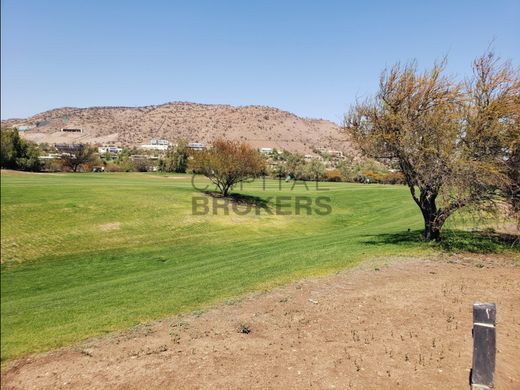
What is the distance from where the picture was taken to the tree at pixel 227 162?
42031 millimetres

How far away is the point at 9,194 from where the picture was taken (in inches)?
169

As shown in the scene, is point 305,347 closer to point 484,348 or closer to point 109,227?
point 484,348

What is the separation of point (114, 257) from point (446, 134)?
1693cm

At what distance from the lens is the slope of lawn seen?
4.67 m

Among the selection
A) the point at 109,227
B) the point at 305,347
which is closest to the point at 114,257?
the point at 109,227

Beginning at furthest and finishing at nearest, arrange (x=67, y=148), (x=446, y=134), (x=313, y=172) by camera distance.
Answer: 1. (x=313, y=172)
2. (x=446, y=134)
3. (x=67, y=148)

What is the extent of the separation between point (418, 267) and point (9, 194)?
16408 mm

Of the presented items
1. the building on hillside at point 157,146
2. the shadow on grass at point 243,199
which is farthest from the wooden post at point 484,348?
the building on hillside at point 157,146

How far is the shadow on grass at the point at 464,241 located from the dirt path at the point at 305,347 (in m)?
7.85

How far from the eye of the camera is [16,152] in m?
4.77

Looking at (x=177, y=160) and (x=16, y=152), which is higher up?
(x=177, y=160)

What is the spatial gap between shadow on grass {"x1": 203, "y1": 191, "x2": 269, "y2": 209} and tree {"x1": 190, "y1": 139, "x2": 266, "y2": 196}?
1.04 metres

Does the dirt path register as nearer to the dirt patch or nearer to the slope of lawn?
the slope of lawn

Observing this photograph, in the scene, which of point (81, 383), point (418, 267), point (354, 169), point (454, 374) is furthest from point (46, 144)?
point (354, 169)
